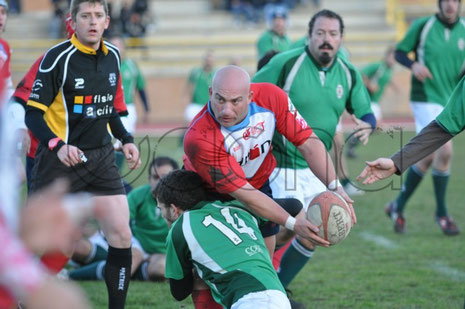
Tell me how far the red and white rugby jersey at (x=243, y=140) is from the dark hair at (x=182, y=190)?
6 cm

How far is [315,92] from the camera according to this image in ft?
17.9

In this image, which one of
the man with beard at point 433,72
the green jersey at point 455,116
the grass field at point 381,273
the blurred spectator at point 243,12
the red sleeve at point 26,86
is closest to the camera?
the green jersey at point 455,116

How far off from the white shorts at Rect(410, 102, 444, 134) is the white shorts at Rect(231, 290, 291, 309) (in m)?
4.47

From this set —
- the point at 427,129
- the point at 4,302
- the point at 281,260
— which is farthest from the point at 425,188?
the point at 4,302

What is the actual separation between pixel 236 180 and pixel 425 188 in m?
6.78

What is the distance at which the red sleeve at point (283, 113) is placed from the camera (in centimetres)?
405

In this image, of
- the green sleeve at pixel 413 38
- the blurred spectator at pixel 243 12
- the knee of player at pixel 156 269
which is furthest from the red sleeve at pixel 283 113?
the blurred spectator at pixel 243 12

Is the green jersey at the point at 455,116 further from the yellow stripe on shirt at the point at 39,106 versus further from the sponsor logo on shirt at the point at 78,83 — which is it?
the yellow stripe on shirt at the point at 39,106

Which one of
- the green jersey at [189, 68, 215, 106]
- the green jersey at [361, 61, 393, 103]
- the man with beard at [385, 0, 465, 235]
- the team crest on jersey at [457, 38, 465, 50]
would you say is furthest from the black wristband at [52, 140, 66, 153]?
the green jersey at [189, 68, 215, 106]

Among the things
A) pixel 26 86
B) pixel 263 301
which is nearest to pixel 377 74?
pixel 26 86

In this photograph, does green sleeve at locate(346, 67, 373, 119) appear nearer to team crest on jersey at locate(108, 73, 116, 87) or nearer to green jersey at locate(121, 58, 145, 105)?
team crest on jersey at locate(108, 73, 116, 87)

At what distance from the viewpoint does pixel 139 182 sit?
9.81m

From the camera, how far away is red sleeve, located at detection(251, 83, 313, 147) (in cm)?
405

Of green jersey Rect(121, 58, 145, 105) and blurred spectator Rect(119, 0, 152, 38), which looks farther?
blurred spectator Rect(119, 0, 152, 38)
